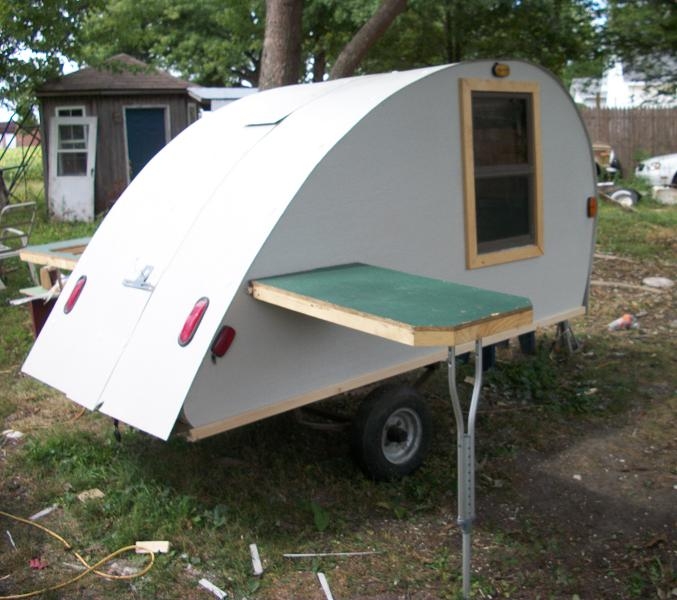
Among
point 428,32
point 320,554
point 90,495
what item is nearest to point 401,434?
point 320,554

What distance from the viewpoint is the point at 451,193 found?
199 inches

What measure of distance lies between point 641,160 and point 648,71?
395 inches

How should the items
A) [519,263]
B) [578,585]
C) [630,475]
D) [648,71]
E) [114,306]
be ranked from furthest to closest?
1. [648,71]
2. [519,263]
3. [630,475]
4. [114,306]
5. [578,585]

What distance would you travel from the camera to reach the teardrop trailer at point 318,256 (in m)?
3.99

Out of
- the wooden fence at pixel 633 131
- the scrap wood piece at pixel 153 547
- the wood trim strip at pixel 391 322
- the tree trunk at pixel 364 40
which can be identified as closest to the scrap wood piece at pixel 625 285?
the tree trunk at pixel 364 40

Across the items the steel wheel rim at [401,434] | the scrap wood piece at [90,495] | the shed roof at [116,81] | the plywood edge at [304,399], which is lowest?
the scrap wood piece at [90,495]

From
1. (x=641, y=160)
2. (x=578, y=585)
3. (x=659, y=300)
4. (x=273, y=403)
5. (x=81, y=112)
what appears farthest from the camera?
(x=641, y=160)

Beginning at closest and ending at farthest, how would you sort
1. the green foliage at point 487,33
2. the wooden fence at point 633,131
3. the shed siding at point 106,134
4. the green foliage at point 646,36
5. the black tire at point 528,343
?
the black tire at point 528,343
the green foliage at point 646,36
the green foliage at point 487,33
the shed siding at point 106,134
the wooden fence at point 633,131

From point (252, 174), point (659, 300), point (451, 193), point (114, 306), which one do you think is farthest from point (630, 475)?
point (659, 300)

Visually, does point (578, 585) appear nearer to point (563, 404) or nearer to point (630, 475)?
point (630, 475)

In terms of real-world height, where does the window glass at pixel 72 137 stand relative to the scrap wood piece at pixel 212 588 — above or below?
above

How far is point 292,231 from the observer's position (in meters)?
4.25

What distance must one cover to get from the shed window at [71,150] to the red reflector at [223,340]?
13.0 metres

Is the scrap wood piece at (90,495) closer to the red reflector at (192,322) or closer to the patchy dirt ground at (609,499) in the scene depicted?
the red reflector at (192,322)
